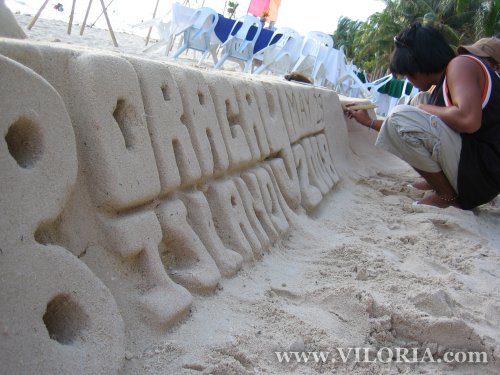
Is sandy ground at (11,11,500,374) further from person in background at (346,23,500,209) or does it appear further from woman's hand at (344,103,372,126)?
woman's hand at (344,103,372,126)

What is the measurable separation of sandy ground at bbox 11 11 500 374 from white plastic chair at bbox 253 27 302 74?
5.68 metres

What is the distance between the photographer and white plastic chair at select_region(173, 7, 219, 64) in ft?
23.6

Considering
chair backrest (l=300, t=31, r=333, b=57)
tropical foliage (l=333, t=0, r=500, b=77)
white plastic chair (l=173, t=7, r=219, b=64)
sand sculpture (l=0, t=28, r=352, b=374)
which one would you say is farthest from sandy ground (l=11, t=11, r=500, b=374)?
tropical foliage (l=333, t=0, r=500, b=77)

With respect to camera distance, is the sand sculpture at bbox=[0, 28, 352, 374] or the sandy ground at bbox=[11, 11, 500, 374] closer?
the sand sculpture at bbox=[0, 28, 352, 374]

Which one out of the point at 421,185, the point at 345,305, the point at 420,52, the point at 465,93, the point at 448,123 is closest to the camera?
the point at 345,305

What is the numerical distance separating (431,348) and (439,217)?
140cm

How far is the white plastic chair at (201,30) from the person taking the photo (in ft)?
23.6

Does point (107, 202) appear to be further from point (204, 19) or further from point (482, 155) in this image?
point (204, 19)

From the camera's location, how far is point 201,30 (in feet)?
24.0

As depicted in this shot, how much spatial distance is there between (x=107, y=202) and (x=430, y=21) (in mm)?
24012

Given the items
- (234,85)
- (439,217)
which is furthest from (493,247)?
(234,85)

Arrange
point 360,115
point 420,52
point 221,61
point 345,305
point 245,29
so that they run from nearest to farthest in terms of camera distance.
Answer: point 345,305 → point 420,52 → point 360,115 → point 221,61 → point 245,29

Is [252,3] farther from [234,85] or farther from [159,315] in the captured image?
[159,315]

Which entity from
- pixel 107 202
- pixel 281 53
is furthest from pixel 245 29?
pixel 107 202
